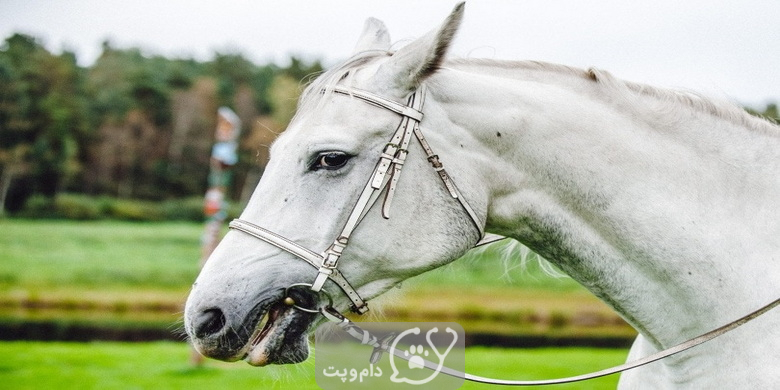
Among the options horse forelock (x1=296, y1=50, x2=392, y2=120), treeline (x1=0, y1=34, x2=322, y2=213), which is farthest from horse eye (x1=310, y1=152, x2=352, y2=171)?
treeline (x1=0, y1=34, x2=322, y2=213)

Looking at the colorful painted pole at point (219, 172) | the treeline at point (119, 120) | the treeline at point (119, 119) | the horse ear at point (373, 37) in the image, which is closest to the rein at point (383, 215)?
the horse ear at point (373, 37)

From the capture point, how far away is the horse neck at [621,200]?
2.55 metres

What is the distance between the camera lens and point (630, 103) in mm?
2725

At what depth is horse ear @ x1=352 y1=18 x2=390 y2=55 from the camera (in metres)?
2.94

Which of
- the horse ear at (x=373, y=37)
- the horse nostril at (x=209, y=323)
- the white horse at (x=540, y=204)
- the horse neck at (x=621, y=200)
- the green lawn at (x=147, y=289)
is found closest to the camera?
the horse nostril at (x=209, y=323)

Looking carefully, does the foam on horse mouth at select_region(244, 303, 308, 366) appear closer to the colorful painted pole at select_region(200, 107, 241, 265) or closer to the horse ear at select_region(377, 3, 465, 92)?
the horse ear at select_region(377, 3, 465, 92)

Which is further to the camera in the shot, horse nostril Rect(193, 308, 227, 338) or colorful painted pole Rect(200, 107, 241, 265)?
colorful painted pole Rect(200, 107, 241, 265)

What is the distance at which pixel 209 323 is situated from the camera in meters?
2.34

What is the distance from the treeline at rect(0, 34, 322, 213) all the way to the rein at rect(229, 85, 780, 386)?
3408 centimetres

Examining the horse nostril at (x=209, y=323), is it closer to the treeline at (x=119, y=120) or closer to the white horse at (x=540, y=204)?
the white horse at (x=540, y=204)

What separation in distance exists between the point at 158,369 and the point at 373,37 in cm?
866

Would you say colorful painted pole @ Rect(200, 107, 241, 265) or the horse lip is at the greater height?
the horse lip

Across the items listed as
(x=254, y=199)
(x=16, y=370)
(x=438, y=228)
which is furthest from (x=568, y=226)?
(x=16, y=370)

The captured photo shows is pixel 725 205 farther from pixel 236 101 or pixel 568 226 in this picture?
pixel 236 101
